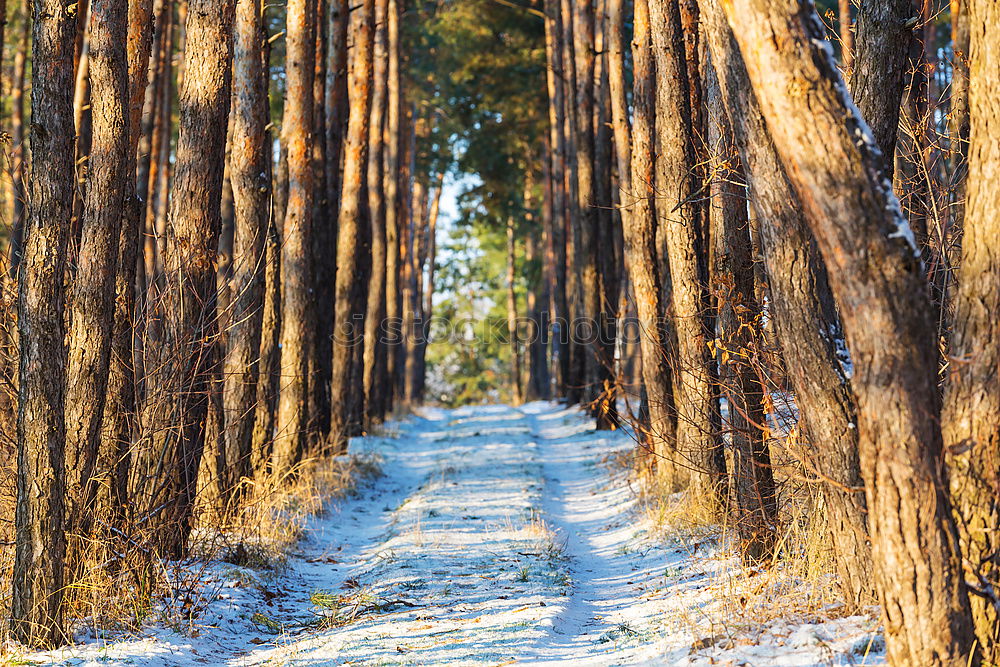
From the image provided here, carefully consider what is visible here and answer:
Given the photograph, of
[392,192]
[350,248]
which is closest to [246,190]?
[350,248]

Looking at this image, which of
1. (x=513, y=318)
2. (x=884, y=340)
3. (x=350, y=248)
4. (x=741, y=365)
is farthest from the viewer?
(x=513, y=318)

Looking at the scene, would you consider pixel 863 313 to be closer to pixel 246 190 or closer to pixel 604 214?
pixel 246 190

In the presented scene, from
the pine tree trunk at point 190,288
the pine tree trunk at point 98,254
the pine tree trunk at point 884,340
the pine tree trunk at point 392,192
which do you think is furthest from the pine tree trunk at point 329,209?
the pine tree trunk at point 884,340

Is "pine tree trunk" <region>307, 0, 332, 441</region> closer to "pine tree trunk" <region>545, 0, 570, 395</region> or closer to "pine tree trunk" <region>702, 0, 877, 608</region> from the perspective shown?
"pine tree trunk" <region>702, 0, 877, 608</region>

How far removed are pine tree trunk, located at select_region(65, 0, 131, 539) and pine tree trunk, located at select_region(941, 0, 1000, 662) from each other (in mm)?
4766

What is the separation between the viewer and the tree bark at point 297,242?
11789mm

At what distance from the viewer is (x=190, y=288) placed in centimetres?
713

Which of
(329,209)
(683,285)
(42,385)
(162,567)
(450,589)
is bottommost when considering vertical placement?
(450,589)

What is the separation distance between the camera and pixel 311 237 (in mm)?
12312

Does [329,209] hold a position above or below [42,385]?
above

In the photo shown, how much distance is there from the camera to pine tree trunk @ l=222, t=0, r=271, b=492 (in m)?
9.48

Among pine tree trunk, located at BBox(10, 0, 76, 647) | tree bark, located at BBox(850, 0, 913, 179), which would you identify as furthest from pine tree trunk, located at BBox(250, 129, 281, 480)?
tree bark, located at BBox(850, 0, 913, 179)

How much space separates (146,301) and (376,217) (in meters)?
13.1

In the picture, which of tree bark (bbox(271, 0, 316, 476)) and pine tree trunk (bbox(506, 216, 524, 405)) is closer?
tree bark (bbox(271, 0, 316, 476))
